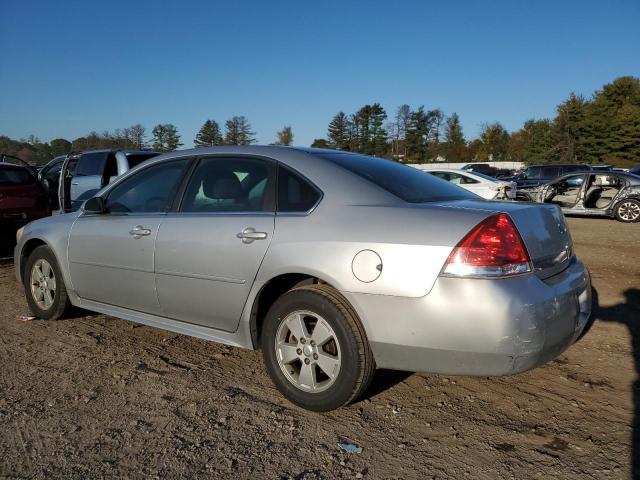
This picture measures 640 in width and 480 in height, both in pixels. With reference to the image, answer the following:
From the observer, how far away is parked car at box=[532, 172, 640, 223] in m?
14.1

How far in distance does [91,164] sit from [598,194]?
13.0 m

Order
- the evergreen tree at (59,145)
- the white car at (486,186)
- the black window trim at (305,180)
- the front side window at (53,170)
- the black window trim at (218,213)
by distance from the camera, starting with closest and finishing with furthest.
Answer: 1. the black window trim at (305,180)
2. the black window trim at (218,213)
3. the front side window at (53,170)
4. the white car at (486,186)
5. the evergreen tree at (59,145)

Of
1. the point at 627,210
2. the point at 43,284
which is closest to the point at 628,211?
the point at 627,210

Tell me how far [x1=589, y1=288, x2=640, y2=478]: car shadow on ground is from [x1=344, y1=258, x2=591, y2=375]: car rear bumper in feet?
1.96

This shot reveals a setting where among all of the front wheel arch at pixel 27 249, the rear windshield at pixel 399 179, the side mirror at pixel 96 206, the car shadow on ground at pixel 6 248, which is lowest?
the car shadow on ground at pixel 6 248

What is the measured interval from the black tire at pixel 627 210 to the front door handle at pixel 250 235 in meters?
13.8

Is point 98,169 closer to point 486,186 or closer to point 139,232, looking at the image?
point 139,232

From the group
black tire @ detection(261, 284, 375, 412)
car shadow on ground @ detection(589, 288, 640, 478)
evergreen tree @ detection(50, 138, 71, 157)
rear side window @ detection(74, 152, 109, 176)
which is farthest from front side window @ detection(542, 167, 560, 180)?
evergreen tree @ detection(50, 138, 71, 157)

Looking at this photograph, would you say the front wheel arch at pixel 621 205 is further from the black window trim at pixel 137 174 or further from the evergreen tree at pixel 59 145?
the evergreen tree at pixel 59 145

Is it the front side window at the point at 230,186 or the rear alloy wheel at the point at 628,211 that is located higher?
the front side window at the point at 230,186

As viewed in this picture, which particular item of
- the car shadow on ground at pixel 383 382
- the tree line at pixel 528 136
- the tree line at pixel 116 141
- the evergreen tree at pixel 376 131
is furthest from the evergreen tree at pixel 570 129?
the car shadow on ground at pixel 383 382

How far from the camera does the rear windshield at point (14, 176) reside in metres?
8.50

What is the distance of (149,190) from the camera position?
13.7 feet

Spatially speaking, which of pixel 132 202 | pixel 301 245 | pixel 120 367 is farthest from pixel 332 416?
pixel 132 202
